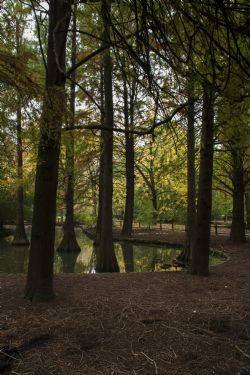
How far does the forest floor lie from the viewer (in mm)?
4285

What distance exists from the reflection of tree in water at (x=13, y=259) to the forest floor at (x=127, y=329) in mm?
5737

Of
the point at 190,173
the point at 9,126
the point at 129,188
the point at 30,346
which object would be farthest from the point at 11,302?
the point at 129,188

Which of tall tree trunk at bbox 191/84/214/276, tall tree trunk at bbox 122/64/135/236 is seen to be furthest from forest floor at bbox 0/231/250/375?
tall tree trunk at bbox 122/64/135/236

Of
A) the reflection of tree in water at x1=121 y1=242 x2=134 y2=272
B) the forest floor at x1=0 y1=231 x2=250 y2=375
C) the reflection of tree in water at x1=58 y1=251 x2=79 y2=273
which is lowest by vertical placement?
the reflection of tree in water at x1=58 y1=251 x2=79 y2=273

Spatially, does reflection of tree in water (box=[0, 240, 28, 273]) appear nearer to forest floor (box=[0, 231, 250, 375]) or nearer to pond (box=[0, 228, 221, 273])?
pond (box=[0, 228, 221, 273])

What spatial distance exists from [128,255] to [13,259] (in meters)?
4.59

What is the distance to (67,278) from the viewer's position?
8.43 m

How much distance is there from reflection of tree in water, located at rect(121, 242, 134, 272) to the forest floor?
6.40 metres

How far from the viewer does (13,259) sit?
53.4ft

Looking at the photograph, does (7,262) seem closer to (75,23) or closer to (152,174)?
(75,23)

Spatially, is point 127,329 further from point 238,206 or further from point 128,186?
point 128,186

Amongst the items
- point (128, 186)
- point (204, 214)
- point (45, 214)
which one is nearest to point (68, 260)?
point (128, 186)

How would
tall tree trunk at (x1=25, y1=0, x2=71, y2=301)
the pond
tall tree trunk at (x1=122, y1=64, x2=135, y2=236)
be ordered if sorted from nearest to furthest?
tall tree trunk at (x1=25, y1=0, x2=71, y2=301), the pond, tall tree trunk at (x1=122, y1=64, x2=135, y2=236)

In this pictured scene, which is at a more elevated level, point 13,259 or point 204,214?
point 204,214
